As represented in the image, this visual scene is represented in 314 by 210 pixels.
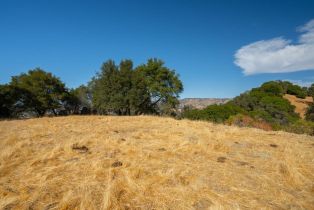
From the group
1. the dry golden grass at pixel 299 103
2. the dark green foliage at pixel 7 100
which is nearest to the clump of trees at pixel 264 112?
the dry golden grass at pixel 299 103

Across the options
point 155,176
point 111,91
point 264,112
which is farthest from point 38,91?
point 155,176

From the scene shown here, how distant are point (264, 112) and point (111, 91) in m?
17.3

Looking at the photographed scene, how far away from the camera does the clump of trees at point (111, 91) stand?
998 inches

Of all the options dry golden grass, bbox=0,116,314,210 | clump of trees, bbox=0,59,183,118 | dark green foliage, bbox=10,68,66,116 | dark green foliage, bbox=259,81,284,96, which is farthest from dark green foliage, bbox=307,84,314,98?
dry golden grass, bbox=0,116,314,210

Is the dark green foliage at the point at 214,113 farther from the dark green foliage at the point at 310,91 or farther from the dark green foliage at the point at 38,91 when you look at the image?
the dark green foliage at the point at 310,91

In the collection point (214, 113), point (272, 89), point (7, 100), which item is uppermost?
point (272, 89)

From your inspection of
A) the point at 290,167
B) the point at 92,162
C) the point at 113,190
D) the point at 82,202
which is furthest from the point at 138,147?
the point at 290,167

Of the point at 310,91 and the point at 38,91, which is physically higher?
the point at 310,91

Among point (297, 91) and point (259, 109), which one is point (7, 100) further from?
point (297, 91)

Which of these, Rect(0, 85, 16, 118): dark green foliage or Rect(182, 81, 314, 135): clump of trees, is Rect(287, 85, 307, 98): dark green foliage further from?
Rect(0, 85, 16, 118): dark green foliage

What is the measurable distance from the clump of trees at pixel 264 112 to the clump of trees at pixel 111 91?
154 inches

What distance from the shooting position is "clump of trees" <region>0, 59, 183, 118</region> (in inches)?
998

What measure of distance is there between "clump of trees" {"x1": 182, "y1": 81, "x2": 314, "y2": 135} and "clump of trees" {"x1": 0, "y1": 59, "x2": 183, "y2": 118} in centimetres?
391

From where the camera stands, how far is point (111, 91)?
85.0ft
